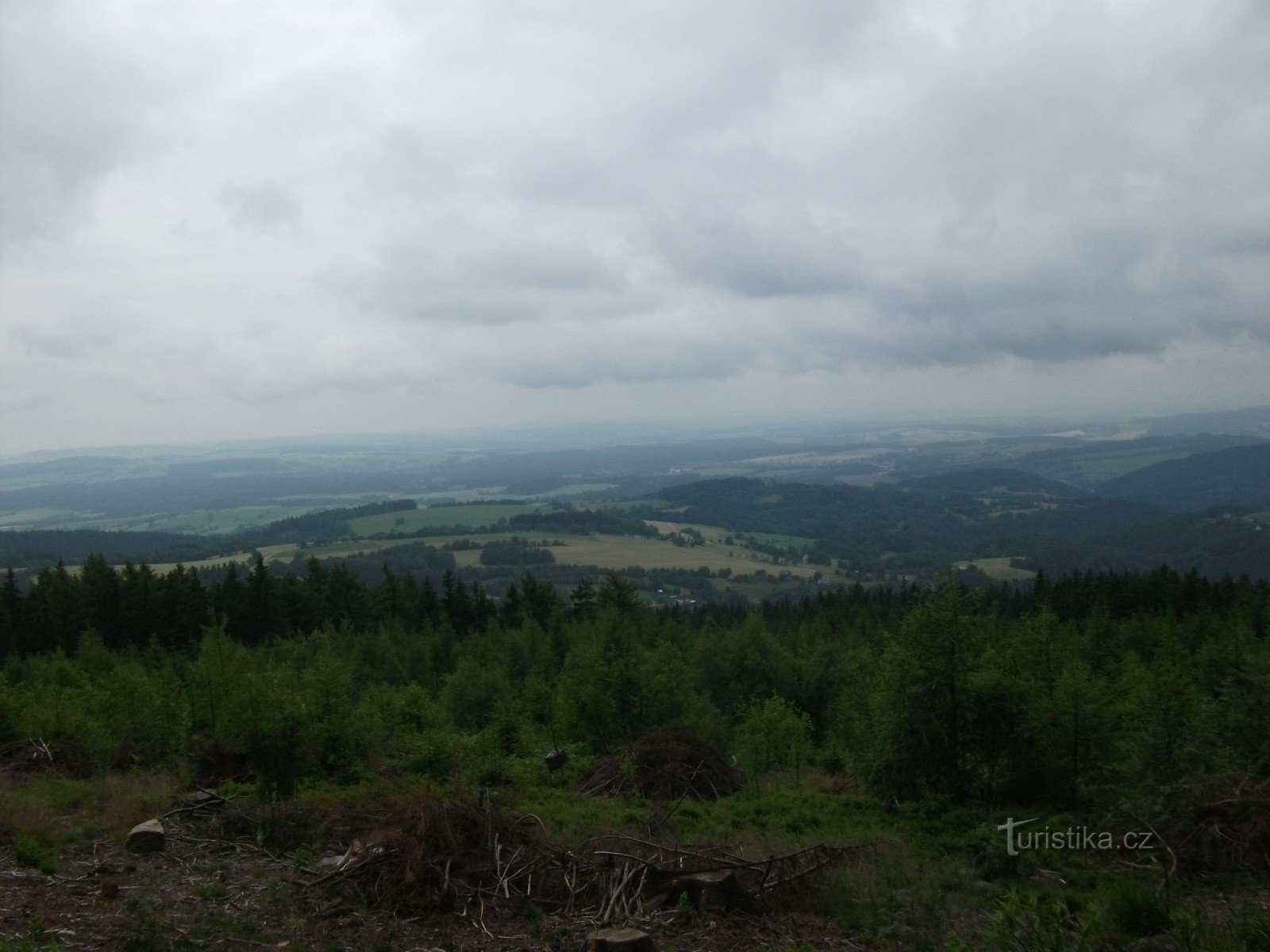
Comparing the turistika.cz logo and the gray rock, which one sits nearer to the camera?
the gray rock

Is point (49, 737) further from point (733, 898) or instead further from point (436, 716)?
point (733, 898)

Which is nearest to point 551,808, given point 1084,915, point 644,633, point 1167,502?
point 1084,915

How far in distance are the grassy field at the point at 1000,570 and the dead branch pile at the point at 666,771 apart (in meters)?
83.8

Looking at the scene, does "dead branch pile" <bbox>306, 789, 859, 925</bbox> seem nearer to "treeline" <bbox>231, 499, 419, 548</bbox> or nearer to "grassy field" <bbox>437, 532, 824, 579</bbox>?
"grassy field" <bbox>437, 532, 824, 579</bbox>

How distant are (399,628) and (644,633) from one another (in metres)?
16.6

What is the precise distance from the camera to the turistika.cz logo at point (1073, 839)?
12.4 meters

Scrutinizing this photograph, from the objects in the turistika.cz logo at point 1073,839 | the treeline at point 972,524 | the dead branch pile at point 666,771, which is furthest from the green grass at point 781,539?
the turistika.cz logo at point 1073,839

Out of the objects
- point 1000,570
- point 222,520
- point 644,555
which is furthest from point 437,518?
point 1000,570

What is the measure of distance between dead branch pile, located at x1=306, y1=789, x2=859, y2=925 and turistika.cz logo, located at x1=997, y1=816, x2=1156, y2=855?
4.63 meters

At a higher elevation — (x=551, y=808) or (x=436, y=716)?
(x=551, y=808)

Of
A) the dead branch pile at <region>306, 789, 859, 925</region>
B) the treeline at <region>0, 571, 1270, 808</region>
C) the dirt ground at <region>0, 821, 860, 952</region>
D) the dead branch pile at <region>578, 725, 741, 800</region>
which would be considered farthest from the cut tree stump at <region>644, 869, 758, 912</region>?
the dead branch pile at <region>578, 725, 741, 800</region>

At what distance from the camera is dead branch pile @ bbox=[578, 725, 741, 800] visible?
20062mm

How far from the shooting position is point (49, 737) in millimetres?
19625

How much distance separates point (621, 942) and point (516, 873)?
263 centimetres
